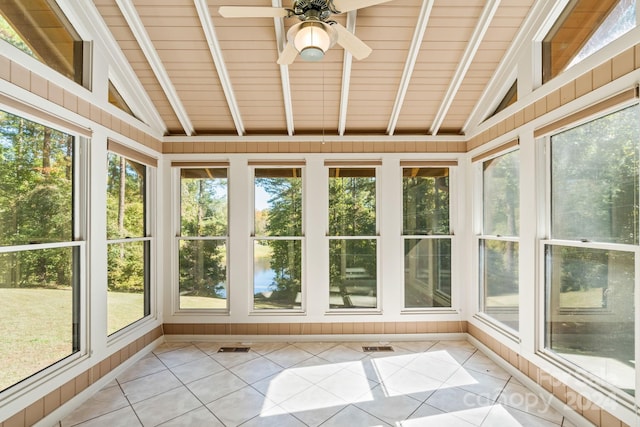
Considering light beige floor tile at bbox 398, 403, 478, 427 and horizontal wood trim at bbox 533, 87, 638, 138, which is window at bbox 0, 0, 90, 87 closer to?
light beige floor tile at bbox 398, 403, 478, 427

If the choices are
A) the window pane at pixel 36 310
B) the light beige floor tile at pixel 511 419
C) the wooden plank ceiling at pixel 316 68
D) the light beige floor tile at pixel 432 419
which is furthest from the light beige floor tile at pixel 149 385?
the wooden plank ceiling at pixel 316 68

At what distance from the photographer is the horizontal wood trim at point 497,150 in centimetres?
330

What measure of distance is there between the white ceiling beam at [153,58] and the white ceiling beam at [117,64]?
0.25 m

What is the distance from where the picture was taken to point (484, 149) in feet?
12.9

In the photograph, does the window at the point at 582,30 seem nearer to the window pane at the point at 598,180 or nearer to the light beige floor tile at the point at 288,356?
the window pane at the point at 598,180

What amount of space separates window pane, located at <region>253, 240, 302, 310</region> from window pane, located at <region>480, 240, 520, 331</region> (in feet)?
7.60

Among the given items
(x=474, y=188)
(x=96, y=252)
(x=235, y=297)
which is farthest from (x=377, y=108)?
(x=96, y=252)

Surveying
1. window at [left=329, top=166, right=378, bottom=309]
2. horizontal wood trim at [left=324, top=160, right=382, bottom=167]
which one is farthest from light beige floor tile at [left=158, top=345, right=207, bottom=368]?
horizontal wood trim at [left=324, top=160, right=382, bottom=167]

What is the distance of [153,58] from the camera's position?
3.16 meters

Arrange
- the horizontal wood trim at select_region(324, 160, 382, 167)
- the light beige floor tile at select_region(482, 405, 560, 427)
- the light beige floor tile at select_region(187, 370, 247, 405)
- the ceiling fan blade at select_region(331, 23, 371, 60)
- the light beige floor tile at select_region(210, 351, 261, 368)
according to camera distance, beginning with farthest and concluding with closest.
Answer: the horizontal wood trim at select_region(324, 160, 382, 167), the light beige floor tile at select_region(210, 351, 261, 368), the light beige floor tile at select_region(187, 370, 247, 405), the light beige floor tile at select_region(482, 405, 560, 427), the ceiling fan blade at select_region(331, 23, 371, 60)

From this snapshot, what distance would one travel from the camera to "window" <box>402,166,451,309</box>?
14.5 ft

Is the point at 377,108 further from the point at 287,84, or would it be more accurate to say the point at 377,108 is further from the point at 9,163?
the point at 9,163

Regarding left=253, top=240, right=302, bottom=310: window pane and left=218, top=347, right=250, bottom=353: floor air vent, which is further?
left=253, top=240, right=302, bottom=310: window pane

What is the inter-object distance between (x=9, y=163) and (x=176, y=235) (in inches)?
85.5
